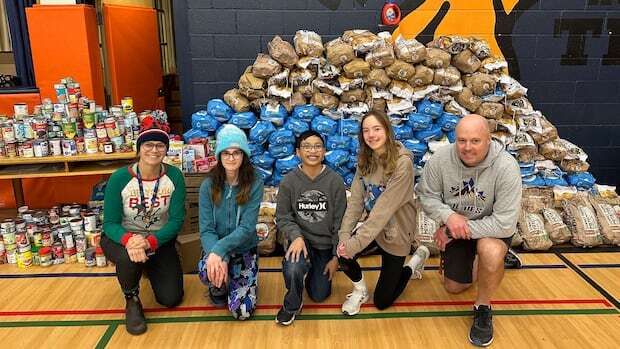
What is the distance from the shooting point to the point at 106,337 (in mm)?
2721

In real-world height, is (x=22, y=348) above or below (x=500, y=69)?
below

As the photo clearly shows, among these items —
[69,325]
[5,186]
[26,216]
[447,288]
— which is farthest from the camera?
[5,186]

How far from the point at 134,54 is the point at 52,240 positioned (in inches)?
110

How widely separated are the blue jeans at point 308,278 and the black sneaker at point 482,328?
0.85m

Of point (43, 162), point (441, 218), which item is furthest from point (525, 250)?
point (43, 162)

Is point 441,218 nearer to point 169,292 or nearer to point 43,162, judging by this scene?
point 169,292

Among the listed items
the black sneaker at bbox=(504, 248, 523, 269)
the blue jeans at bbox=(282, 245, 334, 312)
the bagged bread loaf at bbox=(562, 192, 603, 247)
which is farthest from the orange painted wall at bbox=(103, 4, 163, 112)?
the bagged bread loaf at bbox=(562, 192, 603, 247)

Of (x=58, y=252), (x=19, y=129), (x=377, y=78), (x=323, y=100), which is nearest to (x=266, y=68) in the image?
(x=323, y=100)

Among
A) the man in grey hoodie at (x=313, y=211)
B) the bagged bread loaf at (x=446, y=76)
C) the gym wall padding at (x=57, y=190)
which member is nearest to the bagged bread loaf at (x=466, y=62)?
the bagged bread loaf at (x=446, y=76)

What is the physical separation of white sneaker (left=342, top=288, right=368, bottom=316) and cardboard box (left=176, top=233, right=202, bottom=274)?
114 centimetres

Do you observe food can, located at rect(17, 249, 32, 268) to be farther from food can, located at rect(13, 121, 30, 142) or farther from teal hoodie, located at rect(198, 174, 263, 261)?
teal hoodie, located at rect(198, 174, 263, 261)

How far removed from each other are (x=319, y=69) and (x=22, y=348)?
2714 mm

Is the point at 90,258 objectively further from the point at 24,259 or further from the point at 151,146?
the point at 151,146

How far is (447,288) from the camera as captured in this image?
3.16 metres
